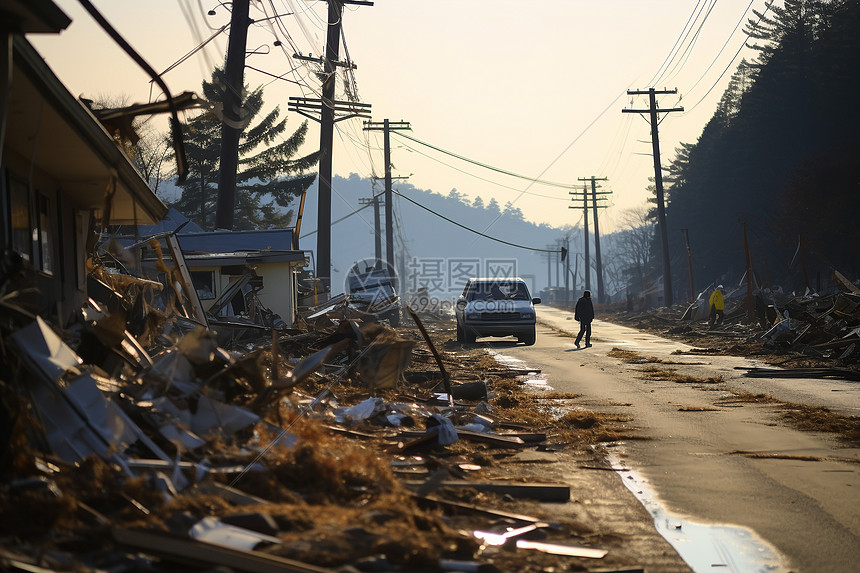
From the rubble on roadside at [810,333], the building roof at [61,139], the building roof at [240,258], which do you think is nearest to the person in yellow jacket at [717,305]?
the rubble on roadside at [810,333]

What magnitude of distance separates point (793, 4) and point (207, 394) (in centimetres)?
6872

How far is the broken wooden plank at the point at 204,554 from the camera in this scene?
410 cm

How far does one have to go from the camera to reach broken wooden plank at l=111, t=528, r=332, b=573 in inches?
161

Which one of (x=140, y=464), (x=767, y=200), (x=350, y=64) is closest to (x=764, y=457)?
(x=140, y=464)

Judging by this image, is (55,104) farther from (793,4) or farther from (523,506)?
(793,4)

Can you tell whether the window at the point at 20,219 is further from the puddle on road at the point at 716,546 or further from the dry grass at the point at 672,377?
the dry grass at the point at 672,377

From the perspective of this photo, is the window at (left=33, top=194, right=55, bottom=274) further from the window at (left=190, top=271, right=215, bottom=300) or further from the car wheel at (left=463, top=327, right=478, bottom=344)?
the car wheel at (left=463, top=327, right=478, bottom=344)

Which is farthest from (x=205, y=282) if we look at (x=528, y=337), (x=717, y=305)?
(x=717, y=305)

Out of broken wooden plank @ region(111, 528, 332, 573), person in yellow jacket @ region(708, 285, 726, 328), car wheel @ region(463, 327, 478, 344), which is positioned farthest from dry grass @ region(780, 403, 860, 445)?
person in yellow jacket @ region(708, 285, 726, 328)

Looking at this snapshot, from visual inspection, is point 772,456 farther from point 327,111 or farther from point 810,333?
point 327,111

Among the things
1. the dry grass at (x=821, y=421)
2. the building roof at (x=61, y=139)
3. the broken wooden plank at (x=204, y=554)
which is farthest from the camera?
the dry grass at (x=821, y=421)

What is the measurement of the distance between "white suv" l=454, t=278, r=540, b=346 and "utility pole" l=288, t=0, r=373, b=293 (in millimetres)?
7618

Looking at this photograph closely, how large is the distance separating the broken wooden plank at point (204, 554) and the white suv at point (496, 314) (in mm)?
22809

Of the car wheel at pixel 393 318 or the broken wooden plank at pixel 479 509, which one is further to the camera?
the car wheel at pixel 393 318
